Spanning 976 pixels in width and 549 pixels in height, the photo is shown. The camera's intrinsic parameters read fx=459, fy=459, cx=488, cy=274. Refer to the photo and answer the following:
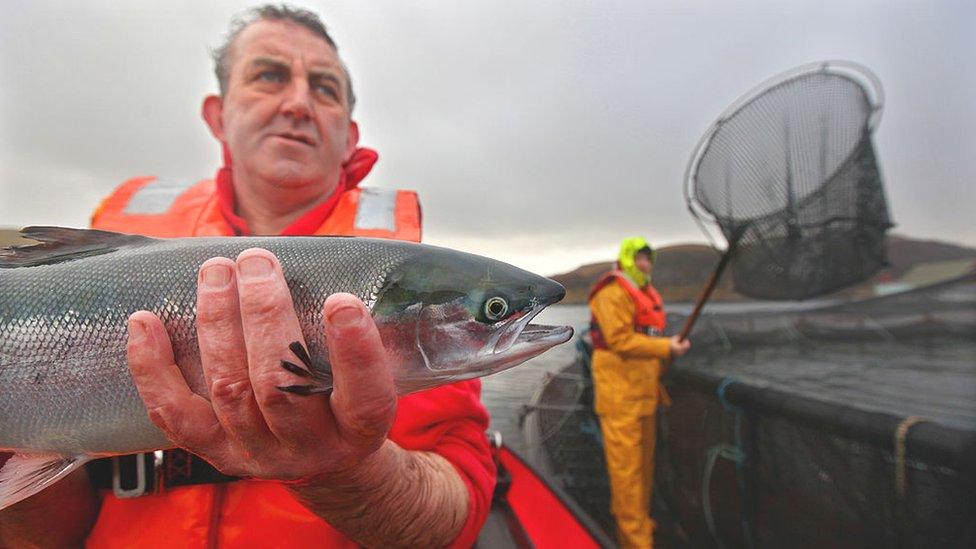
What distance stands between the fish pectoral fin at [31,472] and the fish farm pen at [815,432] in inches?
181

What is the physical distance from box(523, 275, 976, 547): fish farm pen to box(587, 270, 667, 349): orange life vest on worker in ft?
2.48

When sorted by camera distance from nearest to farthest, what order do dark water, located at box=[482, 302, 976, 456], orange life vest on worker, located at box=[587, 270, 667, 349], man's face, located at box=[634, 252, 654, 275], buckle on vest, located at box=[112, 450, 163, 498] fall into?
buckle on vest, located at box=[112, 450, 163, 498] → dark water, located at box=[482, 302, 976, 456] → orange life vest on worker, located at box=[587, 270, 667, 349] → man's face, located at box=[634, 252, 654, 275]

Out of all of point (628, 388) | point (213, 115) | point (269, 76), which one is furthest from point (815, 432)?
point (213, 115)

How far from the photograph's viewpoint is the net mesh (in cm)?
542

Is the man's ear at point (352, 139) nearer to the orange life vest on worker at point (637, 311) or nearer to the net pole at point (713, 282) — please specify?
the orange life vest on worker at point (637, 311)

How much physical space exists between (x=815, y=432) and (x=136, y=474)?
4.80m

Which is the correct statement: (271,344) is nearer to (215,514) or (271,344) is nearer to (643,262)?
(215,514)

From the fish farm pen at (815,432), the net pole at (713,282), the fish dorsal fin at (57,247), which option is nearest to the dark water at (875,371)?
the fish farm pen at (815,432)

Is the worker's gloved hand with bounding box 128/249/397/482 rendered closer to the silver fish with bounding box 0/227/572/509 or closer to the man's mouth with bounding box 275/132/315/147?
the silver fish with bounding box 0/227/572/509

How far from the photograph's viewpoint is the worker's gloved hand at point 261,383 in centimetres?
130

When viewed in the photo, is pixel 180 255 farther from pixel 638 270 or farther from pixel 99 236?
pixel 638 270

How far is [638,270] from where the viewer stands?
7.43 metres

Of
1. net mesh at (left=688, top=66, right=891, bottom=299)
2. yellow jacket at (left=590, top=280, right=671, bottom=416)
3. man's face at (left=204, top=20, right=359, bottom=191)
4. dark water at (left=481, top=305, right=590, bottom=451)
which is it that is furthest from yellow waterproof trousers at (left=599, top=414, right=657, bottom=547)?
man's face at (left=204, top=20, right=359, bottom=191)

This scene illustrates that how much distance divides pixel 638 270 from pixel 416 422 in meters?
5.92
